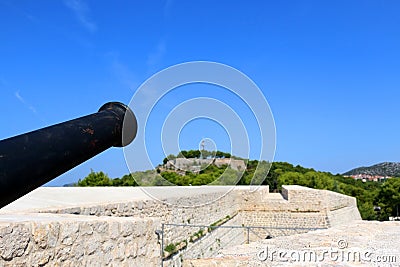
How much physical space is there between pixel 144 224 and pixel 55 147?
4.51 feet

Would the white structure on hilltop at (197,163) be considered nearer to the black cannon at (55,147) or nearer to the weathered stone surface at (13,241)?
the black cannon at (55,147)

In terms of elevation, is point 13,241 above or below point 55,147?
below

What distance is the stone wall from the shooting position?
7.47 feet

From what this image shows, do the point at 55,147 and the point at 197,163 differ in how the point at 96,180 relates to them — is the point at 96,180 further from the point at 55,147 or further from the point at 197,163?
the point at 55,147

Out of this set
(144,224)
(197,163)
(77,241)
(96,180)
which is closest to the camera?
(77,241)

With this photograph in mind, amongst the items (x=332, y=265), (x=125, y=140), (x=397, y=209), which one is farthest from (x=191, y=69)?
(x=397, y=209)

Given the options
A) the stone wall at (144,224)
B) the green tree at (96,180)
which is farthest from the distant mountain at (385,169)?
the green tree at (96,180)

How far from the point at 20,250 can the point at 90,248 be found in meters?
0.60

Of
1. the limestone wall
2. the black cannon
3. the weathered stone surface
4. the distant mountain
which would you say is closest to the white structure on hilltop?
the limestone wall

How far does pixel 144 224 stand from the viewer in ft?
10.8

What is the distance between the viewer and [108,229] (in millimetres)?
2875

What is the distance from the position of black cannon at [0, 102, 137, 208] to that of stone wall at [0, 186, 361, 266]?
0.37 metres

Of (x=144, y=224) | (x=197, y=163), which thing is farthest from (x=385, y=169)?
(x=144, y=224)

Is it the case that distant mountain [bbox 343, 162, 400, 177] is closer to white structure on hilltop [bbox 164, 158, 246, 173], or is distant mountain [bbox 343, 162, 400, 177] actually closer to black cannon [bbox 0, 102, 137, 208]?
white structure on hilltop [bbox 164, 158, 246, 173]
